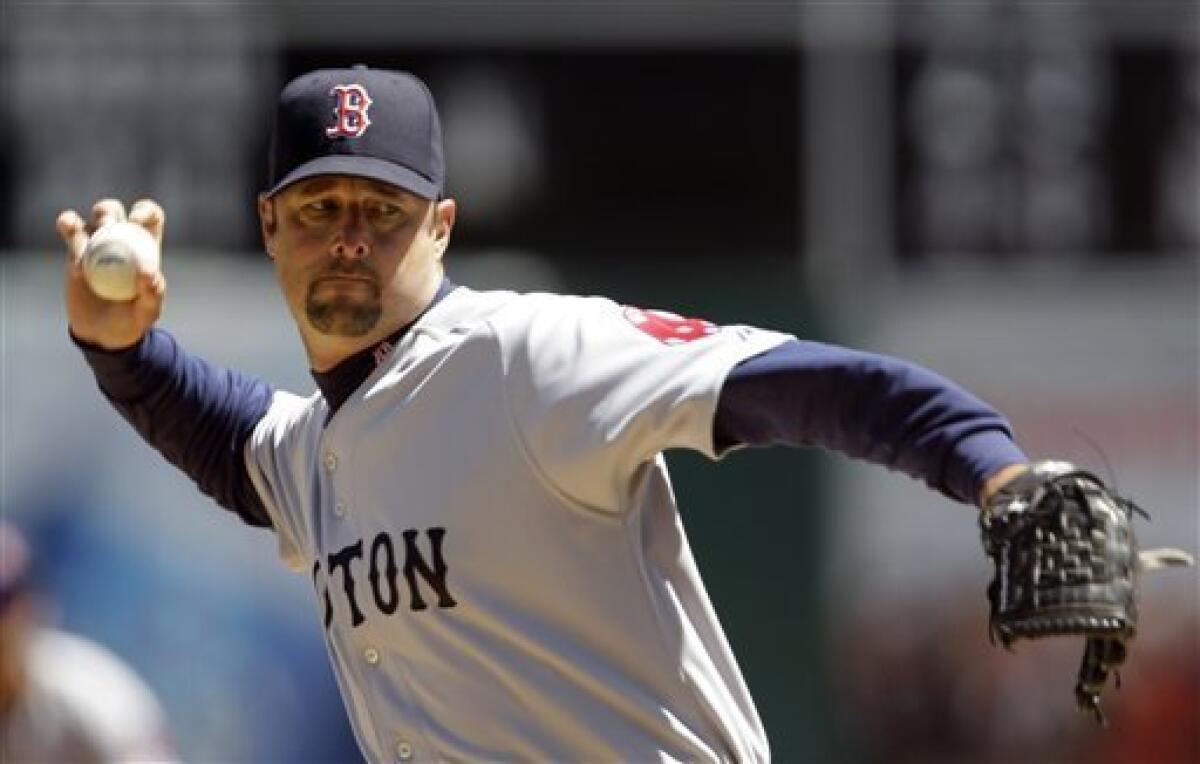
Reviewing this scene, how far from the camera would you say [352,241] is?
3520 mm

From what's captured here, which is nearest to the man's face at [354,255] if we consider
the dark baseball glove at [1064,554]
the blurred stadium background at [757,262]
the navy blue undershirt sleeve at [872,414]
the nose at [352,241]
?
the nose at [352,241]

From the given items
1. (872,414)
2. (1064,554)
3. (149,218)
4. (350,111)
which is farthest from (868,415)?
(149,218)

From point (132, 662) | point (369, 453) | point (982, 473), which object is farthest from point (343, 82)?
point (132, 662)

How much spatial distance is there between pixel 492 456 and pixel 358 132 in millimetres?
488

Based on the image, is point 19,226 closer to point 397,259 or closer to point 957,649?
point 957,649

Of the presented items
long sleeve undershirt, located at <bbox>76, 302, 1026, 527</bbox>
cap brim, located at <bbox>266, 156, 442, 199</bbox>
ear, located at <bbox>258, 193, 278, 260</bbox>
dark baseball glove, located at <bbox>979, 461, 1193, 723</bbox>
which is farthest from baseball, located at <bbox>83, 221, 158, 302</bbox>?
dark baseball glove, located at <bbox>979, 461, 1193, 723</bbox>

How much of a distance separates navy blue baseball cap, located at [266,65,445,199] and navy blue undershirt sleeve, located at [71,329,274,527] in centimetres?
46

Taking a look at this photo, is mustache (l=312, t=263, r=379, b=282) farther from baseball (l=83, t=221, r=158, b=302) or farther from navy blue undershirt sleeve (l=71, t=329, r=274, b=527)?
navy blue undershirt sleeve (l=71, t=329, r=274, b=527)

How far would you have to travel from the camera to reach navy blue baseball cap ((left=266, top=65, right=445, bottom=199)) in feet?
11.6

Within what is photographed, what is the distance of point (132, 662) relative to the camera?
8125mm

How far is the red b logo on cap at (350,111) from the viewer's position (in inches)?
139

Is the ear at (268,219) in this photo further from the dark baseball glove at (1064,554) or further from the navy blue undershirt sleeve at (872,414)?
Result: the dark baseball glove at (1064,554)

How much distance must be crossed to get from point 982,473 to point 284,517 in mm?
1396

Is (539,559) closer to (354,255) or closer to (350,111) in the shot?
(354,255)
